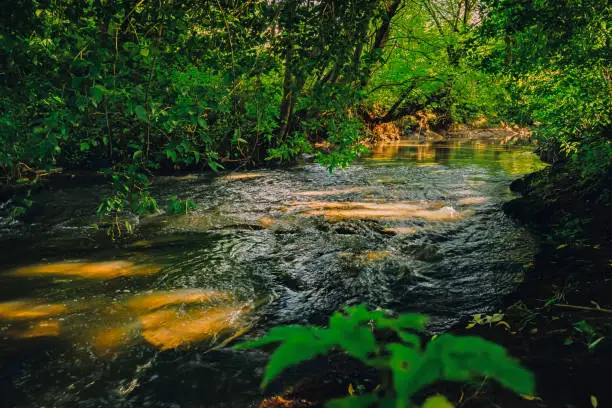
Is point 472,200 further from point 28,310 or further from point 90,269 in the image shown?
point 28,310

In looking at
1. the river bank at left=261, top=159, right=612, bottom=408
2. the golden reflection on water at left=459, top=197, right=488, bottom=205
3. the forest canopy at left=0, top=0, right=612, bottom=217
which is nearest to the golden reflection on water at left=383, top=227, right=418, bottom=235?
the forest canopy at left=0, top=0, right=612, bottom=217

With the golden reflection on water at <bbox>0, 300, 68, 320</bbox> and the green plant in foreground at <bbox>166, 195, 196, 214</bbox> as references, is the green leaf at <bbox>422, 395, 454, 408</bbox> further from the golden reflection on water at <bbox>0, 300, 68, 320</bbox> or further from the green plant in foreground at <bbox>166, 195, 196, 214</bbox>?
the golden reflection on water at <bbox>0, 300, 68, 320</bbox>

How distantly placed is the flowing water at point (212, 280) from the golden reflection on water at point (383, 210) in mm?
56

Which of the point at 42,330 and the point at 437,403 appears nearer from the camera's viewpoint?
the point at 437,403

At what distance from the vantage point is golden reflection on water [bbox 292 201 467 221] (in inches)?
428

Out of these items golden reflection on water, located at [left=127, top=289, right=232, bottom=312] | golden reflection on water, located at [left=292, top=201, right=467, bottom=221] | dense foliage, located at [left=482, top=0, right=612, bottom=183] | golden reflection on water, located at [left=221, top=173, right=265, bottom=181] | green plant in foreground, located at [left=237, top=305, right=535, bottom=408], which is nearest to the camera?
green plant in foreground, located at [left=237, top=305, right=535, bottom=408]

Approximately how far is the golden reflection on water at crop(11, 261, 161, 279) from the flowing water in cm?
4

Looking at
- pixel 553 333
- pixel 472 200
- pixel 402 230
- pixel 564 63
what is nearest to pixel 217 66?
pixel 553 333

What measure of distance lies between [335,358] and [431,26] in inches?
844

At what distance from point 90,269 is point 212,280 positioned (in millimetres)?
2330

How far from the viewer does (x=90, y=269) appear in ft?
24.5

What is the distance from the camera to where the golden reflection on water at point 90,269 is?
720 cm

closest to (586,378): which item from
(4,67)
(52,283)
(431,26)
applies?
(4,67)

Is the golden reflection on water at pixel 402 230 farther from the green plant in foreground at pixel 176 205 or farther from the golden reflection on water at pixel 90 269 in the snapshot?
the green plant in foreground at pixel 176 205
